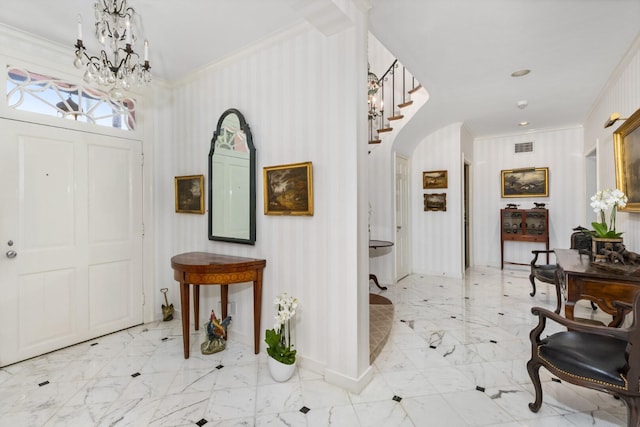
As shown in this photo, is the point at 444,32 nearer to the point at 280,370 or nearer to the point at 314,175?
the point at 314,175

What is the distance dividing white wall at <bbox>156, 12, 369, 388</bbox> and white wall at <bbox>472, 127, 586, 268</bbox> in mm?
5426

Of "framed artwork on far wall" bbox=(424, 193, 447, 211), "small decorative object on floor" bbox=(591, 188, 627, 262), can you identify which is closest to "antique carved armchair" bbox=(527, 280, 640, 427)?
"small decorative object on floor" bbox=(591, 188, 627, 262)

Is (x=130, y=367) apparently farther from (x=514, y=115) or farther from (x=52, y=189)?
(x=514, y=115)

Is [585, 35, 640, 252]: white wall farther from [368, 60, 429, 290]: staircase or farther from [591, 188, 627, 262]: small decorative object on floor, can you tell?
[368, 60, 429, 290]: staircase

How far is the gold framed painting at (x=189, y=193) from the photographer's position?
3385 millimetres

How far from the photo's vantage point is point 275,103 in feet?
8.98

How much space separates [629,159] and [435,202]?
294 centimetres

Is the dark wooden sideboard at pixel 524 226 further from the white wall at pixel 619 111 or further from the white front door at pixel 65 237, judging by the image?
the white front door at pixel 65 237

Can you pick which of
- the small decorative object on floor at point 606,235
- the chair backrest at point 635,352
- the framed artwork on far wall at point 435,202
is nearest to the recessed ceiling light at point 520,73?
the small decorative object on floor at point 606,235

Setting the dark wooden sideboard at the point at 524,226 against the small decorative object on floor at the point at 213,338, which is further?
the dark wooden sideboard at the point at 524,226

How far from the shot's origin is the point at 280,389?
228cm

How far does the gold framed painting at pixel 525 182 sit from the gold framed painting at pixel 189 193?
6061 mm

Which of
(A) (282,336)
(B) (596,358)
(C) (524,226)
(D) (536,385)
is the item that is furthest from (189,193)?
(C) (524,226)

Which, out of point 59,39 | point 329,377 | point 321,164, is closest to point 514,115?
point 321,164
